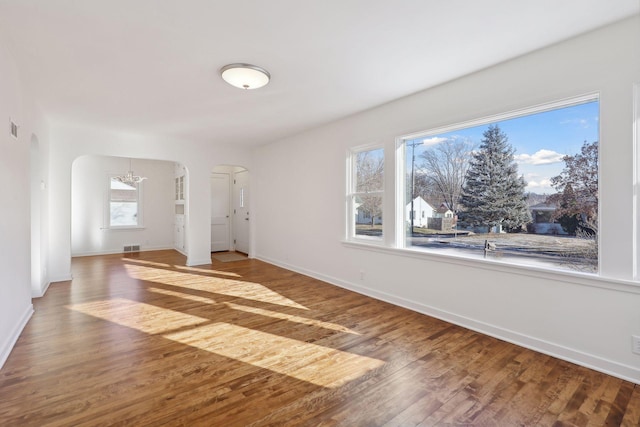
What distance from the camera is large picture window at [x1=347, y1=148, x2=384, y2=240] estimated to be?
416cm

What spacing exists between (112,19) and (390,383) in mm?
3294

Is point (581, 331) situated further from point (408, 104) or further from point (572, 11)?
point (408, 104)

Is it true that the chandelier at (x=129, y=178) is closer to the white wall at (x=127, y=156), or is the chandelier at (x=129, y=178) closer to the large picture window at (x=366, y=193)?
the white wall at (x=127, y=156)

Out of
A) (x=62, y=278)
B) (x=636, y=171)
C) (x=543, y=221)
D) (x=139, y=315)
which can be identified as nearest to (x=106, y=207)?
(x=62, y=278)

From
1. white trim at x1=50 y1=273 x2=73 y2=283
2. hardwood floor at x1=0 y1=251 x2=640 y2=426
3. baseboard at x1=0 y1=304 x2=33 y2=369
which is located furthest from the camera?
white trim at x1=50 y1=273 x2=73 y2=283

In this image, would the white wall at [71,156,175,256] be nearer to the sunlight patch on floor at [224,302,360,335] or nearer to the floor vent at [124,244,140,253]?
the floor vent at [124,244,140,253]

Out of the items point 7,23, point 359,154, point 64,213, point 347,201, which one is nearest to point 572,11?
point 359,154

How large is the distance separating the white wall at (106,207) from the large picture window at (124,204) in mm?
113

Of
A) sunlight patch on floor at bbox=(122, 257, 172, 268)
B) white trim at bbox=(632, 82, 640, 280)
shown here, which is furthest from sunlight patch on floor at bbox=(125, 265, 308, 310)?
white trim at bbox=(632, 82, 640, 280)

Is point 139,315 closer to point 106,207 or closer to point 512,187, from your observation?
point 512,187

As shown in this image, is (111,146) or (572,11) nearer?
(572,11)

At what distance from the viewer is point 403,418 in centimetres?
178

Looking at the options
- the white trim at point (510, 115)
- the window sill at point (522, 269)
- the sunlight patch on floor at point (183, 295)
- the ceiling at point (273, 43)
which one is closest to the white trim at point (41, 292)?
the sunlight patch on floor at point (183, 295)

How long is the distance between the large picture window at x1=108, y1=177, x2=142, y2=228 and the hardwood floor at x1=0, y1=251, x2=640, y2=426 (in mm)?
4438
